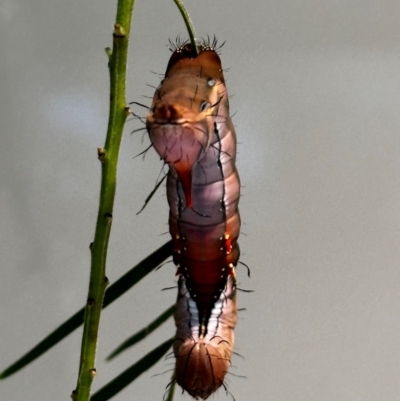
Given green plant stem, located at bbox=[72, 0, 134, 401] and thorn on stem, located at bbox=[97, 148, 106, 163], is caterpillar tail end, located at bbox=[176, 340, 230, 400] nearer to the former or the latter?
green plant stem, located at bbox=[72, 0, 134, 401]

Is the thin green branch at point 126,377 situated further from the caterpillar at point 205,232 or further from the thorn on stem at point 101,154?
the thorn on stem at point 101,154

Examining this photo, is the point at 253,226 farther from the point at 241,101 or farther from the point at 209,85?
the point at 209,85

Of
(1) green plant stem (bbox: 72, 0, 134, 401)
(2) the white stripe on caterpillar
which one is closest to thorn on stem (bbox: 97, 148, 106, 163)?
(1) green plant stem (bbox: 72, 0, 134, 401)

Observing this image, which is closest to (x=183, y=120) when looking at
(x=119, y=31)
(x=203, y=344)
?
(x=119, y=31)

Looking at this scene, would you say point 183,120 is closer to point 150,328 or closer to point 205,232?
point 205,232

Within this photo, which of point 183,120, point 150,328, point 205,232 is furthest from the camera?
point 150,328

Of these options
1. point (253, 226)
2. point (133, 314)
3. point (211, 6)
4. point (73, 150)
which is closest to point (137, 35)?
point (211, 6)
